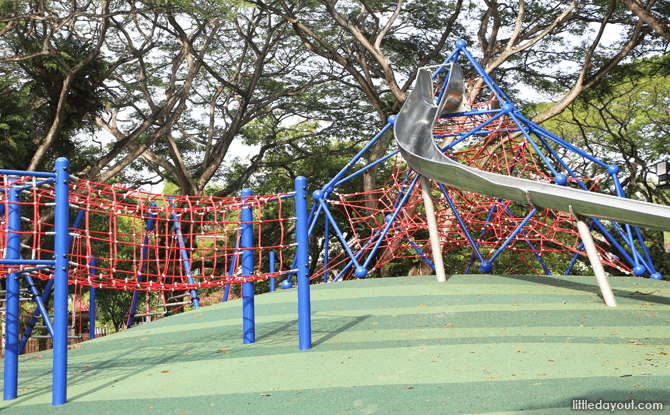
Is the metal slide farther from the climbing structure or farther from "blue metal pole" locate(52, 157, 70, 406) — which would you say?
"blue metal pole" locate(52, 157, 70, 406)

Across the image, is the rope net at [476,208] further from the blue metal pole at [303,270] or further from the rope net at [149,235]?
the blue metal pole at [303,270]

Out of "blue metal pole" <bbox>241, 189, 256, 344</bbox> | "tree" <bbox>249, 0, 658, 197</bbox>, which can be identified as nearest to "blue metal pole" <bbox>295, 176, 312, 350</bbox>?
Answer: "blue metal pole" <bbox>241, 189, 256, 344</bbox>

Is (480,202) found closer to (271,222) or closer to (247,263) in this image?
(271,222)

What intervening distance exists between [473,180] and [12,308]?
4034mm

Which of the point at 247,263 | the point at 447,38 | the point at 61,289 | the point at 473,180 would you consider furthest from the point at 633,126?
the point at 61,289

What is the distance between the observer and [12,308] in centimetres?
424

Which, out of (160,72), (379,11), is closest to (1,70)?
(160,72)

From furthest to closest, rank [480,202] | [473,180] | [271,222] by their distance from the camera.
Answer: [271,222] < [480,202] < [473,180]

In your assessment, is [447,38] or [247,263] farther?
[447,38]

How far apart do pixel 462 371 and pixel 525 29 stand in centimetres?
1263

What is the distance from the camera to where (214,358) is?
476cm

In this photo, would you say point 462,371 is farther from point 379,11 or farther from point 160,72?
point 160,72

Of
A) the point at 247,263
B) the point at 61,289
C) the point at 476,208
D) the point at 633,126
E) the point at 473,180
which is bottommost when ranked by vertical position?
the point at 61,289

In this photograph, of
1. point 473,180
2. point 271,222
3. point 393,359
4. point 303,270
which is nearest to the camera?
point 393,359
